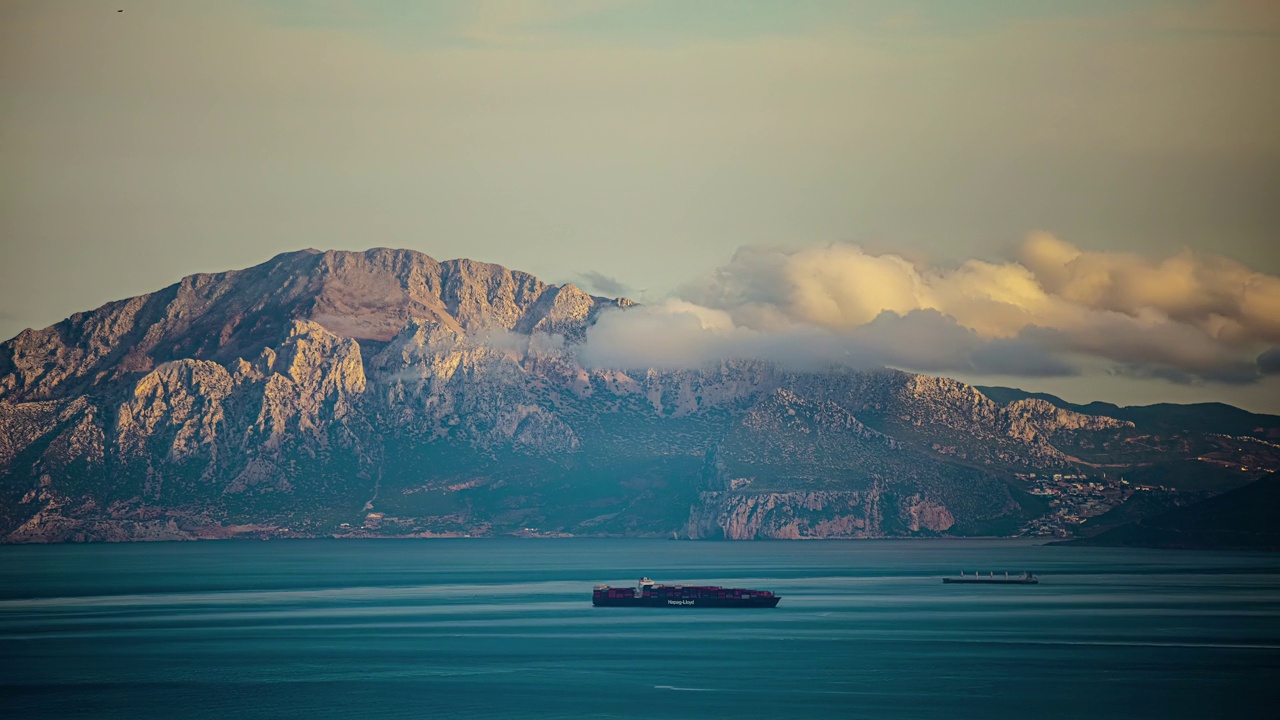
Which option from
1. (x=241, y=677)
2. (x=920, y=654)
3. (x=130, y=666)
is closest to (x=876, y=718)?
(x=920, y=654)

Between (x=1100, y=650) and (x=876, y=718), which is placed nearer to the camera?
(x=876, y=718)

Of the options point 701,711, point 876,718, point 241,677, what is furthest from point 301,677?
point 876,718

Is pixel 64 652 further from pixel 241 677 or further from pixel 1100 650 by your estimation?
pixel 1100 650

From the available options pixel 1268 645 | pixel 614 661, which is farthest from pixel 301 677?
pixel 1268 645

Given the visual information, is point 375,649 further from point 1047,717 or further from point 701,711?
point 1047,717

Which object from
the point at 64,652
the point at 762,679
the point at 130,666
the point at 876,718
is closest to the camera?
the point at 876,718

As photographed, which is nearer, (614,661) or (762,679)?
(762,679)

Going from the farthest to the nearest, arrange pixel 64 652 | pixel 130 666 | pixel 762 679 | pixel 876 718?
pixel 64 652 < pixel 130 666 < pixel 762 679 < pixel 876 718

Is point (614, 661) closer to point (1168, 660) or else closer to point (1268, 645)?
point (1168, 660)
